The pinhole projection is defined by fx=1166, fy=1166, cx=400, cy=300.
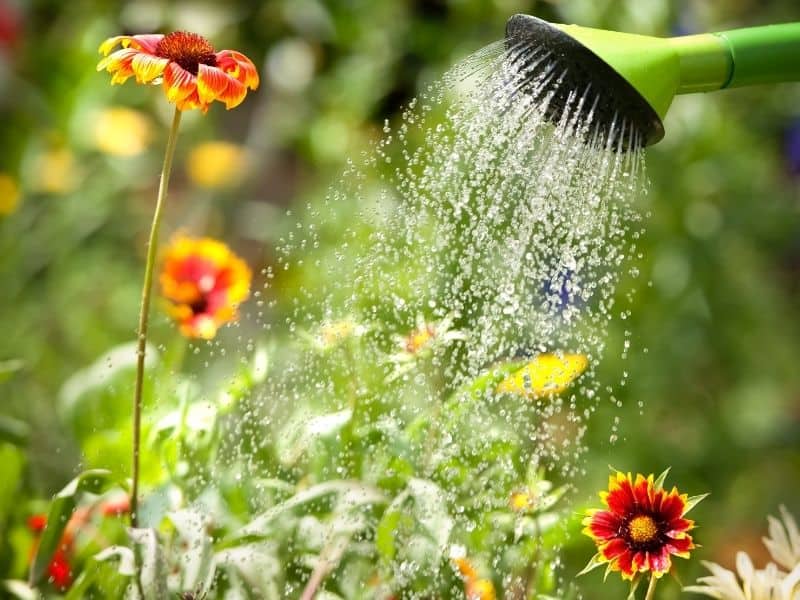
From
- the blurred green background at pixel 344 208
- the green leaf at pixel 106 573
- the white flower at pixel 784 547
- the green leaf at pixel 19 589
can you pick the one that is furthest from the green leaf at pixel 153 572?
the blurred green background at pixel 344 208

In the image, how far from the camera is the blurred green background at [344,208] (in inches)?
64.2

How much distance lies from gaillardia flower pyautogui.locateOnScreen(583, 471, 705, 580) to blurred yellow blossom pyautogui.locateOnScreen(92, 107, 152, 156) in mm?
1588

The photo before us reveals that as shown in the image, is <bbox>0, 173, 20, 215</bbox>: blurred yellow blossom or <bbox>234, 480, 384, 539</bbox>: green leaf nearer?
<bbox>234, 480, 384, 539</bbox>: green leaf

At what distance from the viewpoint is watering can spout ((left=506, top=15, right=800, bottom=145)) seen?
0.66 meters

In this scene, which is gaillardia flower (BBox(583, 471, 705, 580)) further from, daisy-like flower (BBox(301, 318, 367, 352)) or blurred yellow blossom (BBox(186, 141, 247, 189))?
blurred yellow blossom (BBox(186, 141, 247, 189))

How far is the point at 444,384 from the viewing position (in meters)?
0.86

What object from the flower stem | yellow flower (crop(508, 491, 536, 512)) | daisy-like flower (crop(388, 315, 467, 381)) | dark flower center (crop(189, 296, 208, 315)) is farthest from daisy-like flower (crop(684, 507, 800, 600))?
dark flower center (crop(189, 296, 208, 315))

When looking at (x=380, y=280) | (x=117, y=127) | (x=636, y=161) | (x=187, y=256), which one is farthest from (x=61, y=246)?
(x=636, y=161)

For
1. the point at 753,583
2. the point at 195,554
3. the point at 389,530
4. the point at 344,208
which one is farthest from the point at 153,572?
the point at 344,208

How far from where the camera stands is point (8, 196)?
2055 mm

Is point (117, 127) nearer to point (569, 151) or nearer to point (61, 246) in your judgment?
point (61, 246)

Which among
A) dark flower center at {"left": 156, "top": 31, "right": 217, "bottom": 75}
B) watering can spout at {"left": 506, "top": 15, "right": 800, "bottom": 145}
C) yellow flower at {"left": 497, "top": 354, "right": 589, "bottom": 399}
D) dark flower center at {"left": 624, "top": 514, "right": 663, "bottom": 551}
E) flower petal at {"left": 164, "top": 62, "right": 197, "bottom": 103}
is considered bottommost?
dark flower center at {"left": 624, "top": 514, "right": 663, "bottom": 551}

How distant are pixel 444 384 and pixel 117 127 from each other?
1.44 meters

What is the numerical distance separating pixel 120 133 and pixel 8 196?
23 cm
